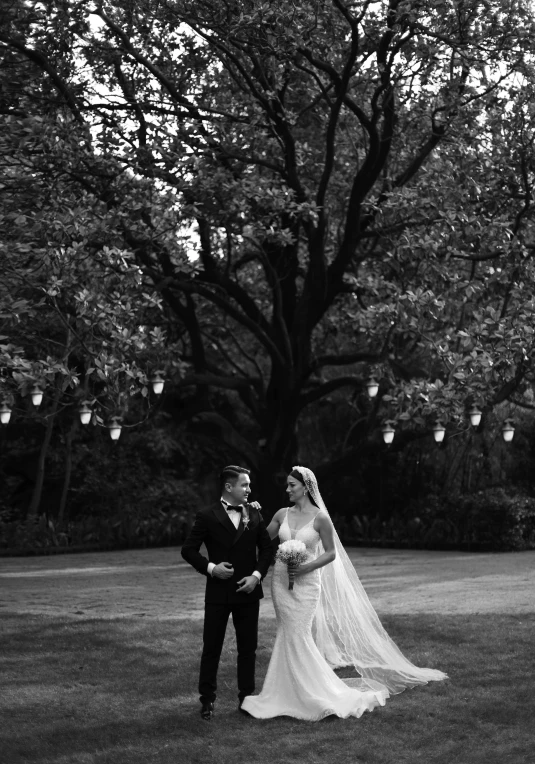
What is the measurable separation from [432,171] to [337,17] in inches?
117

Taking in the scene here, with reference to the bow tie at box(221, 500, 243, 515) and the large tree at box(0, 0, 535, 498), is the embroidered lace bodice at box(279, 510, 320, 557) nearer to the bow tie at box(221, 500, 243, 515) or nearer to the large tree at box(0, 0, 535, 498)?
the bow tie at box(221, 500, 243, 515)

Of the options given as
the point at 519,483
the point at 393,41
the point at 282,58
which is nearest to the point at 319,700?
the point at 282,58

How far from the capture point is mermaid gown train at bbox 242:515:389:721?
8.44m

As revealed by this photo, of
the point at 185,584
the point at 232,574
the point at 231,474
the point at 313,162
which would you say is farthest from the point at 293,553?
the point at 313,162

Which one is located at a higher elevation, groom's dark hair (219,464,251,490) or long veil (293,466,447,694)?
groom's dark hair (219,464,251,490)

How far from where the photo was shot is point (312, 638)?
9.15 metres

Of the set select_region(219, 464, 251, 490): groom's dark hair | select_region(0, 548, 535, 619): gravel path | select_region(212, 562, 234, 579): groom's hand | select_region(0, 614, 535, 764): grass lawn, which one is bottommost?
select_region(0, 614, 535, 764): grass lawn

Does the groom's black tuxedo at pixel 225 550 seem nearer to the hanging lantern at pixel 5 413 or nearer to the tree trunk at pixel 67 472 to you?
the hanging lantern at pixel 5 413

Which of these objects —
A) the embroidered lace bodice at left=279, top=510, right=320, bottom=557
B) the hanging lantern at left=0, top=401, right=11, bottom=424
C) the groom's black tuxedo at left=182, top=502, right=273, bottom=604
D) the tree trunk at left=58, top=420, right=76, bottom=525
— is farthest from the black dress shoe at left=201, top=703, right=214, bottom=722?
the tree trunk at left=58, top=420, right=76, bottom=525

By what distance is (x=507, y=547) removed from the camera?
24.6 meters

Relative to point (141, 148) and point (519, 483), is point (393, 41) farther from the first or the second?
point (519, 483)

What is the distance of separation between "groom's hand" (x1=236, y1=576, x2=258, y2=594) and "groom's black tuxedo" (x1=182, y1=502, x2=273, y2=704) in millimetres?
71

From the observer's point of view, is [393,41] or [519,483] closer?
[393,41]

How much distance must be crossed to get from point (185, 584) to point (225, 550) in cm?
951
